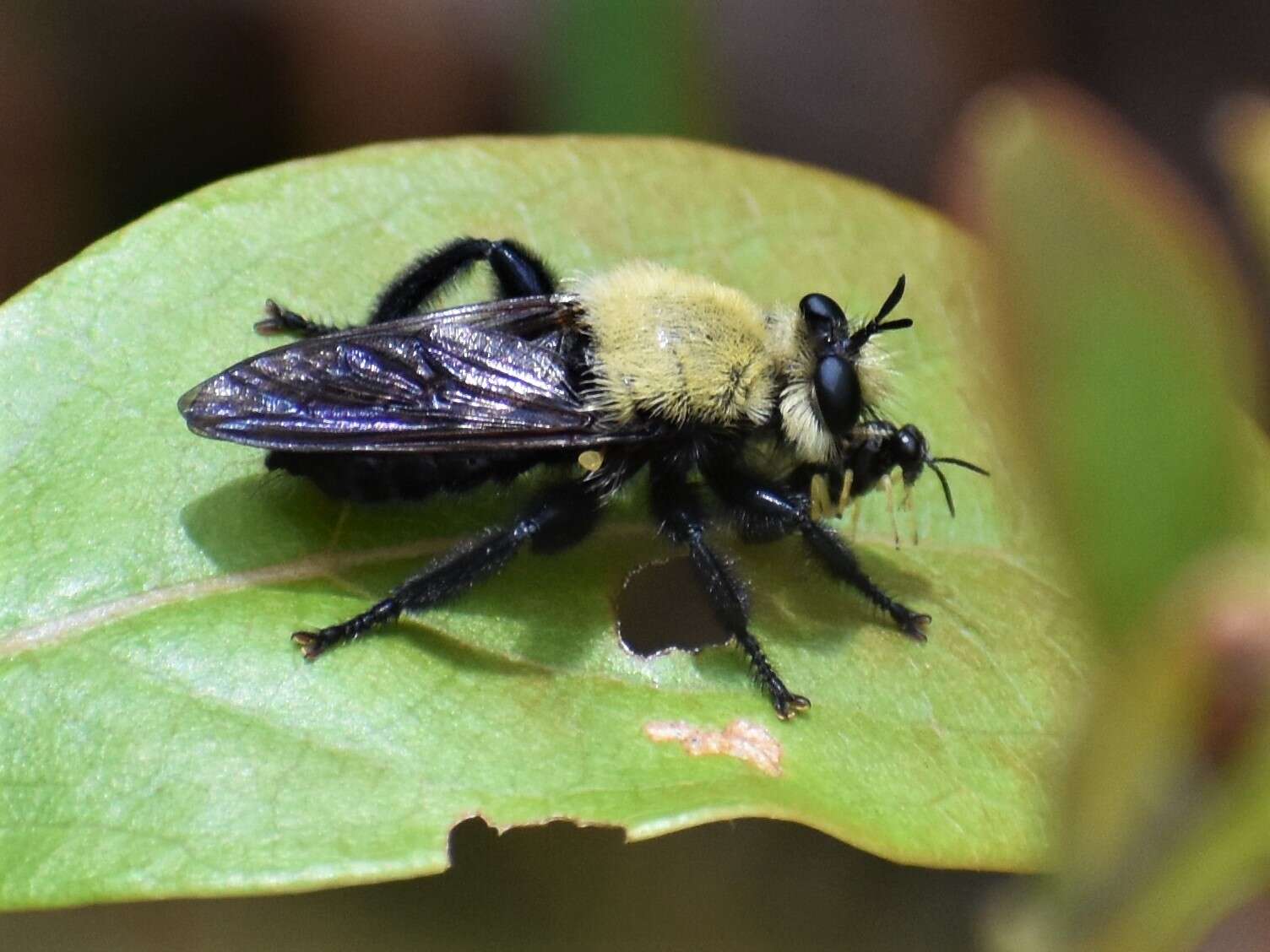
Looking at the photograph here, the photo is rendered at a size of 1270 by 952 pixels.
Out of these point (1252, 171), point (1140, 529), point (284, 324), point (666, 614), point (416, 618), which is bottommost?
point (666, 614)

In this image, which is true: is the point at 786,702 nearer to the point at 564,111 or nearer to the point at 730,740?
the point at 730,740

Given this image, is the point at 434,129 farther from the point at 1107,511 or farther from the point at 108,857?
the point at 1107,511

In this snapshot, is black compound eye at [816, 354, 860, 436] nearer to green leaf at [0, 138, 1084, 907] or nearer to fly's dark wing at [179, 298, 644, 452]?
green leaf at [0, 138, 1084, 907]

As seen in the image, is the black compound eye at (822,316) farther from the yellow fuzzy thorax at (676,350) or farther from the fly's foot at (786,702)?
the fly's foot at (786,702)

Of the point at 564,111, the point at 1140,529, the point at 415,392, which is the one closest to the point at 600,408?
the point at 415,392

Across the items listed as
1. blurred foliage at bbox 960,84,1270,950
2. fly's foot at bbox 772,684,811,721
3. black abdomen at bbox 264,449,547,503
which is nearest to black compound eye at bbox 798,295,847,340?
black abdomen at bbox 264,449,547,503

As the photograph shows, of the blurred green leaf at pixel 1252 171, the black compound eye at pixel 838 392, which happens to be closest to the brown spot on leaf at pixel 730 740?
the black compound eye at pixel 838 392
